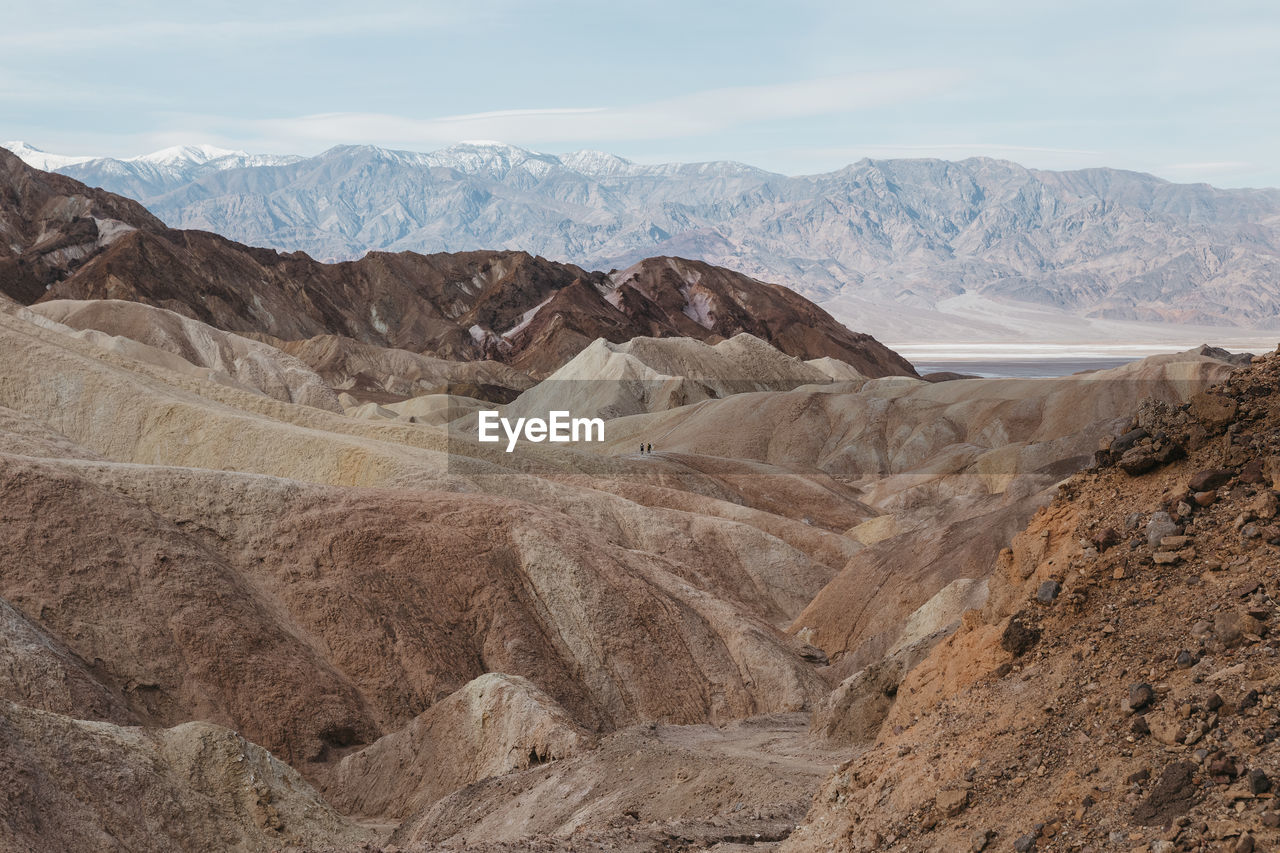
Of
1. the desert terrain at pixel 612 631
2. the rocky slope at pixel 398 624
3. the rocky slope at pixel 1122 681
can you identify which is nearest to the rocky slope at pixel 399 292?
the desert terrain at pixel 612 631

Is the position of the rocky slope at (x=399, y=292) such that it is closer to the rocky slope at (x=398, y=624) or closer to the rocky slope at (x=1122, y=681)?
the rocky slope at (x=398, y=624)

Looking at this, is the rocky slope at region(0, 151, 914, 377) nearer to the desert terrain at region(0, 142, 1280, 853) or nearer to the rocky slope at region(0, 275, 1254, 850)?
the desert terrain at region(0, 142, 1280, 853)

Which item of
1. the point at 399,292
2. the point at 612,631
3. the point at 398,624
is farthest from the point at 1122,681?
the point at 399,292

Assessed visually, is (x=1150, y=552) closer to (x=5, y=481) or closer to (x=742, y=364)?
(x=5, y=481)

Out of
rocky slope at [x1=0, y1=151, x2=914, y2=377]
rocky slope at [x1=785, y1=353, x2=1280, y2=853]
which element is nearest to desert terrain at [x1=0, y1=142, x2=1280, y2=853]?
rocky slope at [x1=785, y1=353, x2=1280, y2=853]

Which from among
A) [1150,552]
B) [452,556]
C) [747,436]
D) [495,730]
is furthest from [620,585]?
[747,436]
